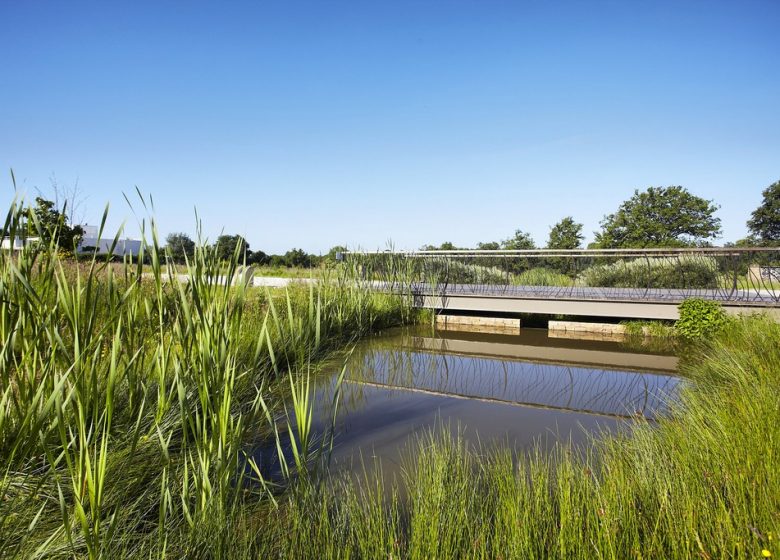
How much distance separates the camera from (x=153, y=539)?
5.93ft

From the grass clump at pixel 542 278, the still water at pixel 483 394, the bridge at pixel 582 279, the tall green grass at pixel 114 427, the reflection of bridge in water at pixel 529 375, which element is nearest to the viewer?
the tall green grass at pixel 114 427

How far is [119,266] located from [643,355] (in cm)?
897

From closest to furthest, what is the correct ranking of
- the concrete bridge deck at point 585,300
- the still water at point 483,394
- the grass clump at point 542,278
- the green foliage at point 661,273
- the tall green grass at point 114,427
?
the tall green grass at point 114,427 < the still water at point 483,394 < the concrete bridge deck at point 585,300 < the green foliage at point 661,273 < the grass clump at point 542,278

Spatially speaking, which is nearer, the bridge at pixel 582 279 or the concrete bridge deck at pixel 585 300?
the concrete bridge deck at pixel 585 300

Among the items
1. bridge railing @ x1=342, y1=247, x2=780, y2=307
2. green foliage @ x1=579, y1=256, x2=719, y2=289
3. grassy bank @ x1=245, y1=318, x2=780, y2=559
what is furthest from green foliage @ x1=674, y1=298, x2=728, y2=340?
grassy bank @ x1=245, y1=318, x2=780, y2=559

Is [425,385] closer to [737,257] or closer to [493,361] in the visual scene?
[493,361]

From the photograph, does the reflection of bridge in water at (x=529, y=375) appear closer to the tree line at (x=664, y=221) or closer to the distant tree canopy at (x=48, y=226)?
the distant tree canopy at (x=48, y=226)

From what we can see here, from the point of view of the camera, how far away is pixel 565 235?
27094 millimetres

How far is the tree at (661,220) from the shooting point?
2983 centimetres

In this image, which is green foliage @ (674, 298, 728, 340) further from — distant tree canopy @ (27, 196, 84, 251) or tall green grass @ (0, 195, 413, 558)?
distant tree canopy @ (27, 196, 84, 251)

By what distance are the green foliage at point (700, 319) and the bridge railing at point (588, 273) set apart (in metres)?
0.59

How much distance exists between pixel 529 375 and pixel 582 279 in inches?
214

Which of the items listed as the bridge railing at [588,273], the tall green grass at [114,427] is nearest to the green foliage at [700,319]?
the bridge railing at [588,273]

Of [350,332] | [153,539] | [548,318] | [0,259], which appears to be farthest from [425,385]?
[548,318]
